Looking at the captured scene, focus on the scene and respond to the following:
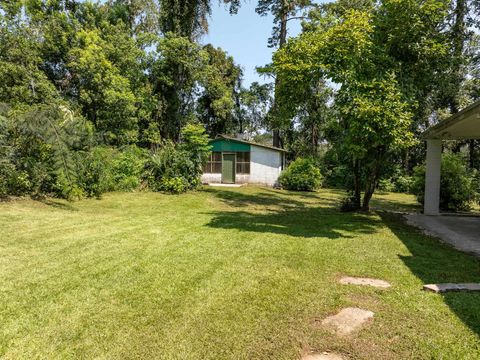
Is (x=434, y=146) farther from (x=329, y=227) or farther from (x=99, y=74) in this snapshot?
(x=99, y=74)

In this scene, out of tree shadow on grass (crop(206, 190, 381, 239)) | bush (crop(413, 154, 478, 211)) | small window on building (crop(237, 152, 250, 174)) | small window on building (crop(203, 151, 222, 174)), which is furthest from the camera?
small window on building (crop(203, 151, 222, 174))

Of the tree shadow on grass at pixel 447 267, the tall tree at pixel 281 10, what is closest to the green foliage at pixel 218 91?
the tall tree at pixel 281 10

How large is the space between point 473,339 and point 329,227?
546 cm

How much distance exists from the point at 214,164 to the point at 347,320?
18977mm

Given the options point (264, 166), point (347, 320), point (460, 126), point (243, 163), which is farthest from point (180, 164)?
point (347, 320)

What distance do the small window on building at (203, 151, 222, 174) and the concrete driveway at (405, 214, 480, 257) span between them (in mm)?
13157

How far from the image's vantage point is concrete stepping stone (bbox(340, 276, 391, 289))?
4.31 meters

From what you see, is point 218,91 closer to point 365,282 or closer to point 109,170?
point 109,170

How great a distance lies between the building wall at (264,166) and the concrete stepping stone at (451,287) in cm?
1762

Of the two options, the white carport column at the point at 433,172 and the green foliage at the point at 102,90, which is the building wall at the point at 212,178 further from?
the white carport column at the point at 433,172

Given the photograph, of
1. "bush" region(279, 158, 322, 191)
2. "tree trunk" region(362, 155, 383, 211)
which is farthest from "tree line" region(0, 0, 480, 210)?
"bush" region(279, 158, 322, 191)

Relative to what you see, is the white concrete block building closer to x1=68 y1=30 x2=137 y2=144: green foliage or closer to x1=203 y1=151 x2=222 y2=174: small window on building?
x1=203 y1=151 x2=222 y2=174: small window on building

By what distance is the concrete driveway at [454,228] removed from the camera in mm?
6761

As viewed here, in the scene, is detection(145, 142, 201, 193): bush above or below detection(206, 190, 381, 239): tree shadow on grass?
above
